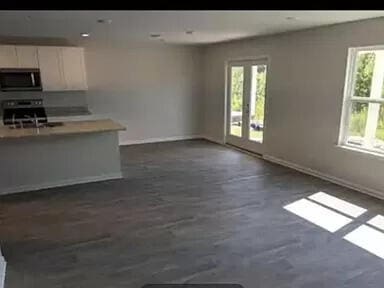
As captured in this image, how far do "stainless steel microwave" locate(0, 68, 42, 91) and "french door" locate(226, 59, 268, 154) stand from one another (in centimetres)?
416

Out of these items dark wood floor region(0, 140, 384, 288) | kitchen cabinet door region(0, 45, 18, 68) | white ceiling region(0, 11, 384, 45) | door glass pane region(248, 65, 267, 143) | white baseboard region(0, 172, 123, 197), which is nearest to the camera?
dark wood floor region(0, 140, 384, 288)

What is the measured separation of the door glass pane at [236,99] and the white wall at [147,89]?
1321 millimetres

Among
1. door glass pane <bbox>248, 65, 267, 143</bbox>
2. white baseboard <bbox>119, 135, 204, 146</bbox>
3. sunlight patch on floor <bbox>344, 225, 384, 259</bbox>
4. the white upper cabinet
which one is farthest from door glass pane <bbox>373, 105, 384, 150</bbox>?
the white upper cabinet

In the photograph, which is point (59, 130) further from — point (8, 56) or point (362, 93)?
point (362, 93)

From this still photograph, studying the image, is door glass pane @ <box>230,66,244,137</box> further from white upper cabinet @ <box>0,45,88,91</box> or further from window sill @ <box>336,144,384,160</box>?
white upper cabinet @ <box>0,45,88,91</box>

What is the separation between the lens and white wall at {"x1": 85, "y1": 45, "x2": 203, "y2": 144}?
753 cm

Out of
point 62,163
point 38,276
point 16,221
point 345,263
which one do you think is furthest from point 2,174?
point 345,263

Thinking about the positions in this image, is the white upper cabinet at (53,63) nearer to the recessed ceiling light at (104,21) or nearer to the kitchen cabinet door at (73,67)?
the kitchen cabinet door at (73,67)

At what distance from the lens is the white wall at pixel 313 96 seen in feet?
15.0

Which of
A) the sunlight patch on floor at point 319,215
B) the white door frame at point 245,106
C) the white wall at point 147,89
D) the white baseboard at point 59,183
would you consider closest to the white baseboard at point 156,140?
the white wall at point 147,89

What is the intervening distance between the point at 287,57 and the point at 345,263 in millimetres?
3939

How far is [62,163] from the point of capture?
490cm

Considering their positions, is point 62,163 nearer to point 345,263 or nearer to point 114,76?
point 114,76

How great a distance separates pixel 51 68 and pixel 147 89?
2309 millimetres
